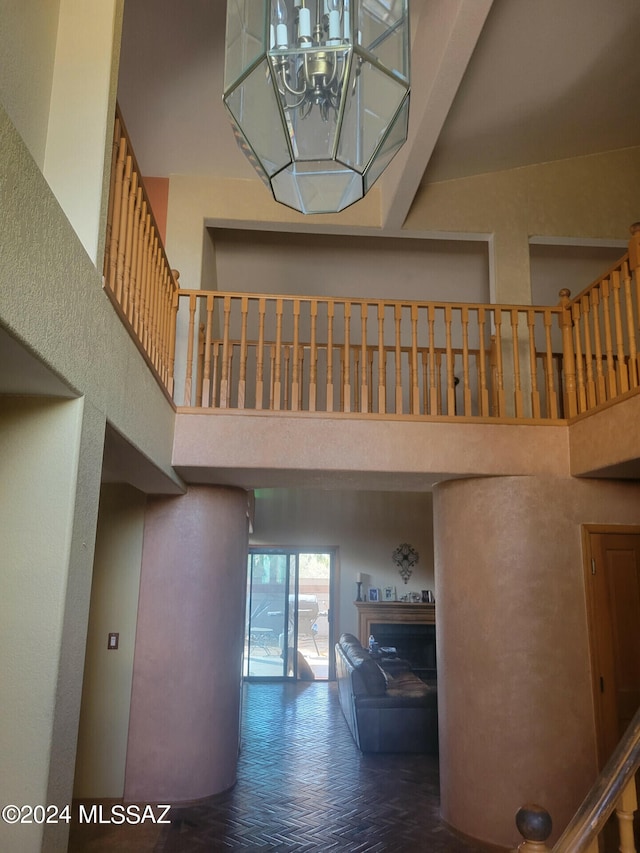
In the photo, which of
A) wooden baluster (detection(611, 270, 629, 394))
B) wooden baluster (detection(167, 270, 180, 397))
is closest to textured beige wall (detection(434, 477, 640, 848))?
wooden baluster (detection(611, 270, 629, 394))

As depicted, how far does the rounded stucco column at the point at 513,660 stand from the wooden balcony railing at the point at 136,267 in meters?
2.46

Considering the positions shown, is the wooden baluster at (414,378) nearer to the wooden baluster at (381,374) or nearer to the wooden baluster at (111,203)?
the wooden baluster at (381,374)

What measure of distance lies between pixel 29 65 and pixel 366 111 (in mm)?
1413

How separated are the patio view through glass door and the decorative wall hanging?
3.52 ft

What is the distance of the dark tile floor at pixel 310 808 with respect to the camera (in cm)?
419

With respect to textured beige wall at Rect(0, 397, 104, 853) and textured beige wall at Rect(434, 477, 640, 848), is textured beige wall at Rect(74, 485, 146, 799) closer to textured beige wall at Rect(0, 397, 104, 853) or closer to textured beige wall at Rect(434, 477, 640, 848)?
textured beige wall at Rect(434, 477, 640, 848)

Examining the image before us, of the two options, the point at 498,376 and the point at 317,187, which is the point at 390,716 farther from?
the point at 317,187

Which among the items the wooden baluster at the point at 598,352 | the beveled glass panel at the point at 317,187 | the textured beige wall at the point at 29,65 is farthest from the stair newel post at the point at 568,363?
the textured beige wall at the point at 29,65

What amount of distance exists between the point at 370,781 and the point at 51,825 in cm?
402

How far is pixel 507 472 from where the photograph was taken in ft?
15.2

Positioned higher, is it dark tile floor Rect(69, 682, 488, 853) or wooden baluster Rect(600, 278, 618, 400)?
wooden baluster Rect(600, 278, 618, 400)

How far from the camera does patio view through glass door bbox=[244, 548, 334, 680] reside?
10.3 m

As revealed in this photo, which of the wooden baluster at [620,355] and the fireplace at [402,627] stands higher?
the wooden baluster at [620,355]

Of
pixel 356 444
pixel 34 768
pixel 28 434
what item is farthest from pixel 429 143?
pixel 34 768
